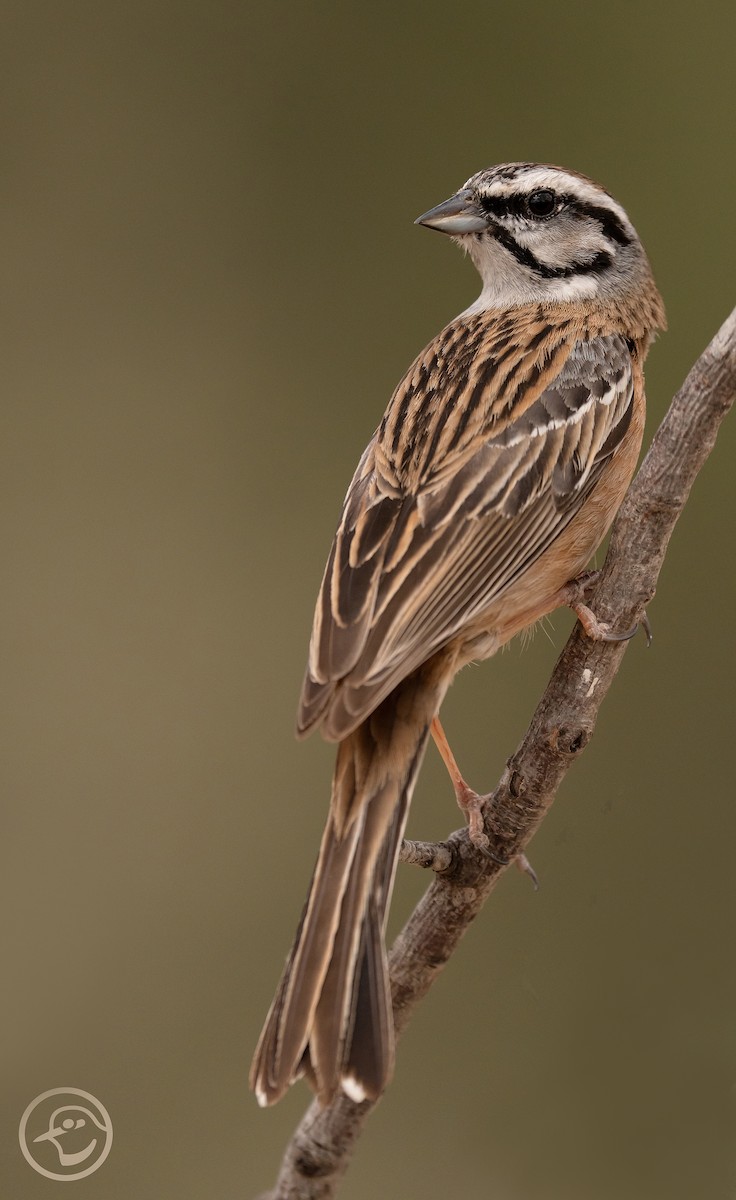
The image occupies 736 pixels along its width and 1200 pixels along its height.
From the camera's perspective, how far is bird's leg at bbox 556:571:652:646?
3939 mm

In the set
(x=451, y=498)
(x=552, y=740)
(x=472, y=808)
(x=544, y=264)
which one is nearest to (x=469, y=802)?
(x=472, y=808)

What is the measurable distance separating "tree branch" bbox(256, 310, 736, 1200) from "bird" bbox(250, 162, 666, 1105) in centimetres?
9

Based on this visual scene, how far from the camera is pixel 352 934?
370 cm

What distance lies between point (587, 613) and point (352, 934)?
1.02m

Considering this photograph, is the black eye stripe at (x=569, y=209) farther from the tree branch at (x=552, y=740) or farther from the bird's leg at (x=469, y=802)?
the bird's leg at (x=469, y=802)

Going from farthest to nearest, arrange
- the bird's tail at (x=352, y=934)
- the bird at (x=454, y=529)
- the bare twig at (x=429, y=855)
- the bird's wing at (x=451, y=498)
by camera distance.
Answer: the bare twig at (x=429, y=855)
the bird's wing at (x=451, y=498)
the bird at (x=454, y=529)
the bird's tail at (x=352, y=934)

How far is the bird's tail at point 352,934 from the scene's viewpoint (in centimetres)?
353

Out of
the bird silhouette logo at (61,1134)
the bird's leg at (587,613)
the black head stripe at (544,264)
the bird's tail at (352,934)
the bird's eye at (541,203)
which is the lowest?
the bird silhouette logo at (61,1134)

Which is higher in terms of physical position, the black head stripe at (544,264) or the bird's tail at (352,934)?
the black head stripe at (544,264)

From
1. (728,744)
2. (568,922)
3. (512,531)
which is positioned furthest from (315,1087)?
(728,744)

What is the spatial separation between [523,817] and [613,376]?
149 cm

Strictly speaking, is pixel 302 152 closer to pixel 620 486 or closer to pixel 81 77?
pixel 81 77

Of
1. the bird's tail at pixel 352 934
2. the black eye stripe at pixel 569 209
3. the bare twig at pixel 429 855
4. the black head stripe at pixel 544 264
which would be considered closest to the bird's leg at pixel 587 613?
the bird's tail at pixel 352 934

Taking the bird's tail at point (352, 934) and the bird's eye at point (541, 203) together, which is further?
the bird's eye at point (541, 203)
